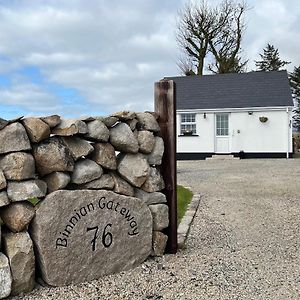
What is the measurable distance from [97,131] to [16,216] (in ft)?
3.17

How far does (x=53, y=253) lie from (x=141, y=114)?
5.13ft

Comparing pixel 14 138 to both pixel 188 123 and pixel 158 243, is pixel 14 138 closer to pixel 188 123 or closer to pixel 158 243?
pixel 158 243

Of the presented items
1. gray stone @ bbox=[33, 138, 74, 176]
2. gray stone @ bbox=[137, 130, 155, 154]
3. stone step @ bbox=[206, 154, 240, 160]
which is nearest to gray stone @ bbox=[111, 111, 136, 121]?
gray stone @ bbox=[137, 130, 155, 154]

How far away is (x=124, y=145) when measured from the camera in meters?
3.74

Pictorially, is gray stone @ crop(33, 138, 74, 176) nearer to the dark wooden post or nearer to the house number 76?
the house number 76

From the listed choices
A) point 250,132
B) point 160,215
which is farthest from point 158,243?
point 250,132

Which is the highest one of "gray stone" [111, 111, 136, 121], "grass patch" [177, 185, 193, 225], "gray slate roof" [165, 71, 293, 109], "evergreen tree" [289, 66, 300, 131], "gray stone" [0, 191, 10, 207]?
"evergreen tree" [289, 66, 300, 131]

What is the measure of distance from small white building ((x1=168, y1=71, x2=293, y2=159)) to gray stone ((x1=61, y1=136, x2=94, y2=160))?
686 inches

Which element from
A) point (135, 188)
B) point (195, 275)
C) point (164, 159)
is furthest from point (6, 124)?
point (195, 275)

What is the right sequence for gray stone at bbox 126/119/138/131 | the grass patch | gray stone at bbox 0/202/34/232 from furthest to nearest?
the grass patch → gray stone at bbox 126/119/138/131 → gray stone at bbox 0/202/34/232

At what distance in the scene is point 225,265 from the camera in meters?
3.93

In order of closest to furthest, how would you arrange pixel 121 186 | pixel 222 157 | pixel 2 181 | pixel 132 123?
pixel 2 181
pixel 121 186
pixel 132 123
pixel 222 157

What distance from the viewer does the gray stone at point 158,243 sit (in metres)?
4.04

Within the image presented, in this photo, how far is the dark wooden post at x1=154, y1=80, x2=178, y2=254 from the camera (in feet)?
13.8
